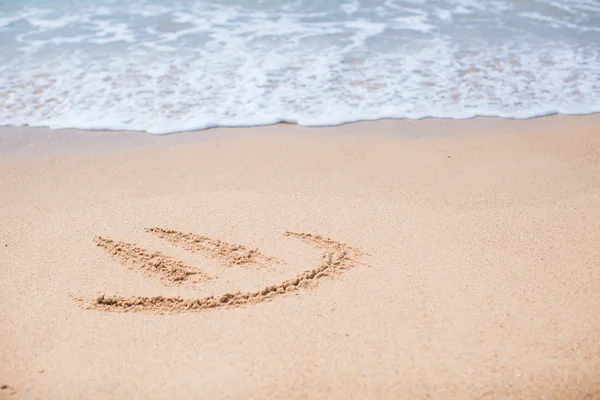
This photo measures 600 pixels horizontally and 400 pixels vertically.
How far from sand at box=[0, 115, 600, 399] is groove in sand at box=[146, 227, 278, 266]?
13 millimetres

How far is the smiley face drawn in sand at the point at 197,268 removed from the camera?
7.75 feet

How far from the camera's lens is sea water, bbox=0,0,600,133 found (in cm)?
441

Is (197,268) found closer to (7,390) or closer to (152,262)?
(152,262)

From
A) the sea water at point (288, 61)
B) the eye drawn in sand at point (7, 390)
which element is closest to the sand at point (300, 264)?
the eye drawn in sand at point (7, 390)

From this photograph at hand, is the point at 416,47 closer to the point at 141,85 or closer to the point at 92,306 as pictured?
the point at 141,85

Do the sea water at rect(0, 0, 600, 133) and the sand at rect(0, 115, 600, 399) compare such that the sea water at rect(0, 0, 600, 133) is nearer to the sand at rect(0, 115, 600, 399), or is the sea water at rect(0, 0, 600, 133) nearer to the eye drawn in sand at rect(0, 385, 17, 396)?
the sand at rect(0, 115, 600, 399)

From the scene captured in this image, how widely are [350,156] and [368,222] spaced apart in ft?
2.95

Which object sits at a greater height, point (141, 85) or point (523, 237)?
point (141, 85)

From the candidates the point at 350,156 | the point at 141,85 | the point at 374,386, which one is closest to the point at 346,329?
the point at 374,386

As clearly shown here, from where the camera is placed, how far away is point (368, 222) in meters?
2.93

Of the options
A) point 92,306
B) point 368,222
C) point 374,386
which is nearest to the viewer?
point 374,386

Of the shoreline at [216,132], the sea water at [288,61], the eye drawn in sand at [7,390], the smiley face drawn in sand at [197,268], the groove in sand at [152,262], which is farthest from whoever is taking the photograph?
the sea water at [288,61]

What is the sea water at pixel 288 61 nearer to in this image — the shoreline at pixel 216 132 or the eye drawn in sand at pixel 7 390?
the shoreline at pixel 216 132

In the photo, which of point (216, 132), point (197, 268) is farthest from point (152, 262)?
point (216, 132)
